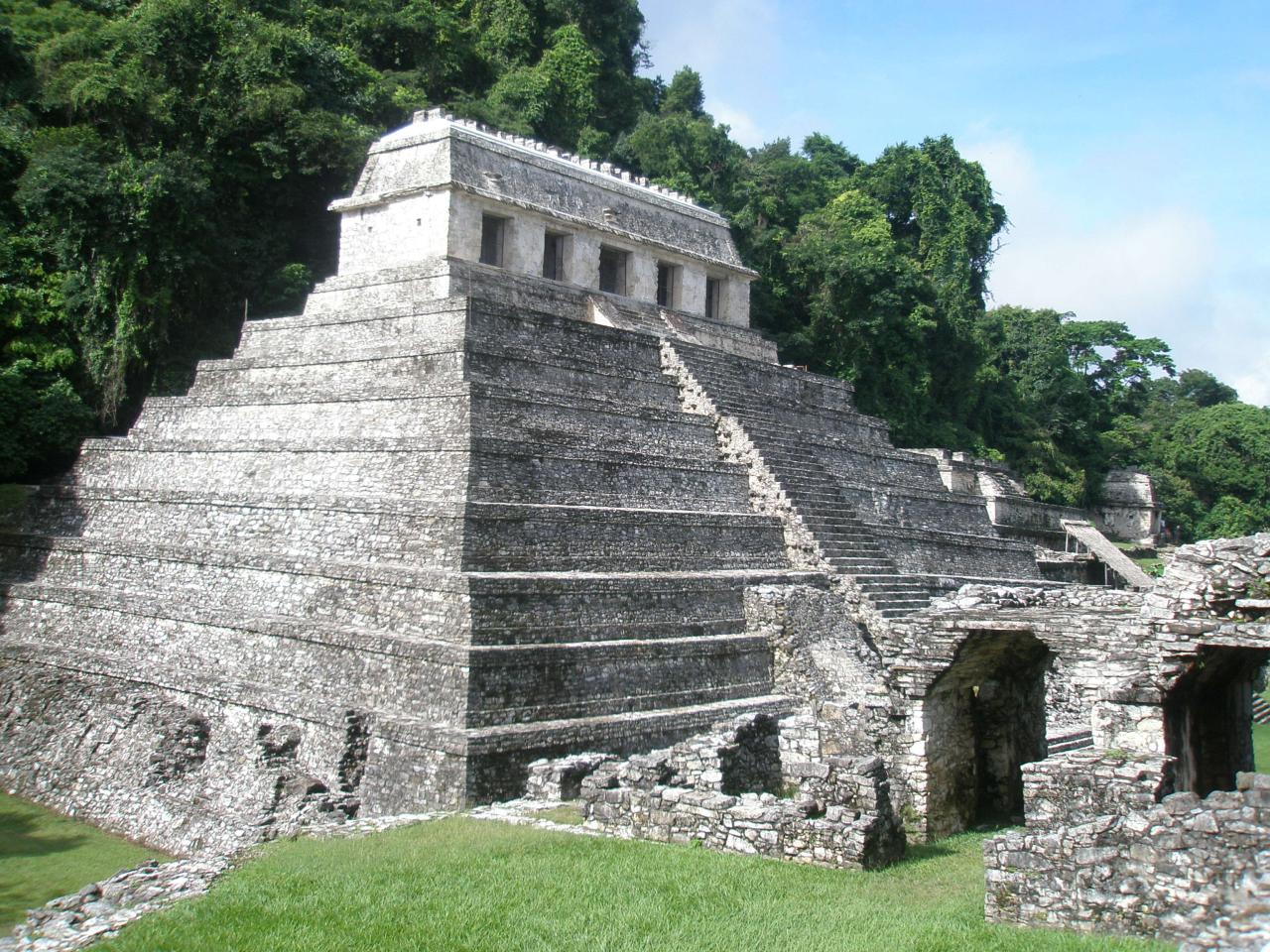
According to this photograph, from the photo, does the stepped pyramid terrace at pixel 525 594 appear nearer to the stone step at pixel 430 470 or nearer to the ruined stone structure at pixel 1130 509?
the stone step at pixel 430 470

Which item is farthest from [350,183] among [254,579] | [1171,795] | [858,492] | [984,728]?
[1171,795]

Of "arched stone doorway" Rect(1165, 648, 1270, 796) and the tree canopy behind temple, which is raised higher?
the tree canopy behind temple

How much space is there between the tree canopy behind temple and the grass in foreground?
632 inches

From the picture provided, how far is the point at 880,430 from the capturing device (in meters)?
25.6

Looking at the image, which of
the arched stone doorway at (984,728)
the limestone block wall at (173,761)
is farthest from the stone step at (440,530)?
the arched stone doorway at (984,728)

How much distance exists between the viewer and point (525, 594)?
13.7 metres

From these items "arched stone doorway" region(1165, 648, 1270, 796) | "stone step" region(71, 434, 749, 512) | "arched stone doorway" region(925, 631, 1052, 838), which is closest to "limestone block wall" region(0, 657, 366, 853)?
"stone step" region(71, 434, 749, 512)

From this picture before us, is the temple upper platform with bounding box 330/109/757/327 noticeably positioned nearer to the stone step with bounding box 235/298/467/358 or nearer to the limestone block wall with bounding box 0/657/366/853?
the stone step with bounding box 235/298/467/358

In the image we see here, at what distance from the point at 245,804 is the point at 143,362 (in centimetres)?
1489

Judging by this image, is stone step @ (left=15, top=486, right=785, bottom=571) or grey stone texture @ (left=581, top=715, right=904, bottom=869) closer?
grey stone texture @ (left=581, top=715, right=904, bottom=869)

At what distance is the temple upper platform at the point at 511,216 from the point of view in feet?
71.4

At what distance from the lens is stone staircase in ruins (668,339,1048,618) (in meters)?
18.9

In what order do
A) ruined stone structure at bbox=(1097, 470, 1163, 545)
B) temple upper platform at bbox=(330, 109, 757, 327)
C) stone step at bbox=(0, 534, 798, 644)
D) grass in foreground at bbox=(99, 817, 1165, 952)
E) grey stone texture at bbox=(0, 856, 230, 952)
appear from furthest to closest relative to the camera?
ruined stone structure at bbox=(1097, 470, 1163, 545)
temple upper platform at bbox=(330, 109, 757, 327)
stone step at bbox=(0, 534, 798, 644)
grey stone texture at bbox=(0, 856, 230, 952)
grass in foreground at bbox=(99, 817, 1165, 952)

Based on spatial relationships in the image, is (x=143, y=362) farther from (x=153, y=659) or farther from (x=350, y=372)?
(x=153, y=659)
